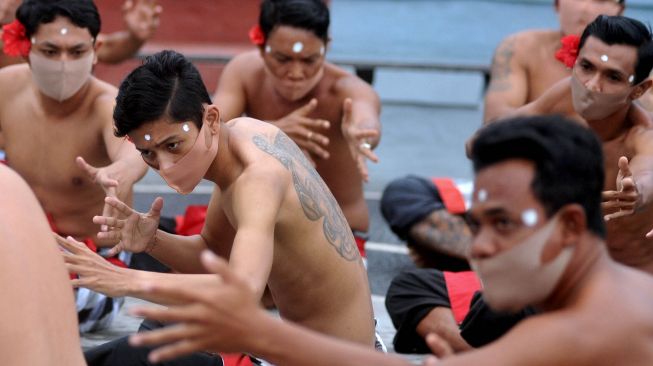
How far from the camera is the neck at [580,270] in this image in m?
2.42

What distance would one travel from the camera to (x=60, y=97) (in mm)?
4980

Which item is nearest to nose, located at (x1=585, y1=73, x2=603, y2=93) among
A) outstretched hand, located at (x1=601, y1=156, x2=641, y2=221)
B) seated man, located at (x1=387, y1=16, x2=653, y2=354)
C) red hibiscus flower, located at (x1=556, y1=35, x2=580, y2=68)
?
seated man, located at (x1=387, y1=16, x2=653, y2=354)

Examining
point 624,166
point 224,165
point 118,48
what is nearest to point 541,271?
point 224,165

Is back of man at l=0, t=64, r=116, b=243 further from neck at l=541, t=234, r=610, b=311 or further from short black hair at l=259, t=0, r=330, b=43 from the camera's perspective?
neck at l=541, t=234, r=610, b=311

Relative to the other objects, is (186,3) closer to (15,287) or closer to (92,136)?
(92,136)

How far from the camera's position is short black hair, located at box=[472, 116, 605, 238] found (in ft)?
7.78

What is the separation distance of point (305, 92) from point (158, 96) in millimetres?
2079

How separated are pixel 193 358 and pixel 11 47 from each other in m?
2.00

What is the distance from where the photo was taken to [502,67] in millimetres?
5902

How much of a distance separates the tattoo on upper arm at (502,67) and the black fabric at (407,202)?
62cm

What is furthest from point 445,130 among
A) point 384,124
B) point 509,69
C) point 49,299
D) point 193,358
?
point 49,299

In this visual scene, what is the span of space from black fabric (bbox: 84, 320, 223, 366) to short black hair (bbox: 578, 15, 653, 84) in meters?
1.96

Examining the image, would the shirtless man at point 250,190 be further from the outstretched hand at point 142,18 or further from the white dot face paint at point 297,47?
the outstretched hand at point 142,18

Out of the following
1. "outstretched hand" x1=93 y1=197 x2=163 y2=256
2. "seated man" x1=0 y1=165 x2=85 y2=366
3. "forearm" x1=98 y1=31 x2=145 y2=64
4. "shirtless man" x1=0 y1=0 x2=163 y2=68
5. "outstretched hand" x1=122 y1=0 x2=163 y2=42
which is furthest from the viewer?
"forearm" x1=98 y1=31 x2=145 y2=64
